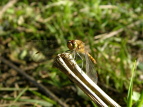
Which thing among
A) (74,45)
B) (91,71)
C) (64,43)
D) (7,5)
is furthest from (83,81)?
(7,5)

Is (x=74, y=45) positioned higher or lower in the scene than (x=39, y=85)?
higher

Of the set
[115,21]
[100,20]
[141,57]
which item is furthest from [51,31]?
[141,57]

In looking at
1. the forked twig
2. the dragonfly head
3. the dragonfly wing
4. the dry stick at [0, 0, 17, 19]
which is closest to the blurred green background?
the dry stick at [0, 0, 17, 19]

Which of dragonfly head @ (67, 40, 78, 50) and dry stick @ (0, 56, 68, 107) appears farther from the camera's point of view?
dry stick @ (0, 56, 68, 107)

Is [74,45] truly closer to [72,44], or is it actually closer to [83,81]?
[72,44]

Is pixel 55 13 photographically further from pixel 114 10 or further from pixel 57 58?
pixel 57 58

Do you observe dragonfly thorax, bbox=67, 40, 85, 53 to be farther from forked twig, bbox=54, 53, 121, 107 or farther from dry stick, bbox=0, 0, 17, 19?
dry stick, bbox=0, 0, 17, 19

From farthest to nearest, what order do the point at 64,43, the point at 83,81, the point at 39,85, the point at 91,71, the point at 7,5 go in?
the point at 7,5 < the point at 64,43 < the point at 39,85 < the point at 91,71 < the point at 83,81

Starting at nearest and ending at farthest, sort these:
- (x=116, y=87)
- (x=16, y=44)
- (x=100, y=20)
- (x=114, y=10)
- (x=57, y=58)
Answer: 1. (x=57, y=58)
2. (x=116, y=87)
3. (x=16, y=44)
4. (x=100, y=20)
5. (x=114, y=10)
